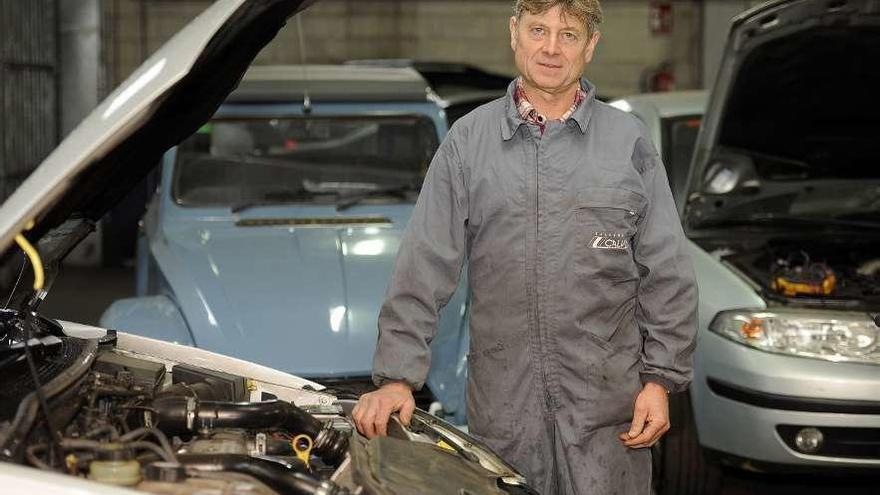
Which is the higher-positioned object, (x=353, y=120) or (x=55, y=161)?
(x=55, y=161)

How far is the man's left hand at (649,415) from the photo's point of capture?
3047 millimetres

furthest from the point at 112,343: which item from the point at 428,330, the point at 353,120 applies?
the point at 353,120

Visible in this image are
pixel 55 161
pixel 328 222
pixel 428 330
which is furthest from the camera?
pixel 328 222

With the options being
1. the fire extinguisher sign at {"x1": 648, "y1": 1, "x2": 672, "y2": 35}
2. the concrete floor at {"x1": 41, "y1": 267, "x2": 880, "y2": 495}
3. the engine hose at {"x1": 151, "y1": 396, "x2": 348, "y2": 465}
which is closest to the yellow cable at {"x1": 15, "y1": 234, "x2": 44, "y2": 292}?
the engine hose at {"x1": 151, "y1": 396, "x2": 348, "y2": 465}

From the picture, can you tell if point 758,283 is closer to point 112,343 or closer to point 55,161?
point 112,343

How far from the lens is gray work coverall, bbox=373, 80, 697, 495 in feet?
9.93

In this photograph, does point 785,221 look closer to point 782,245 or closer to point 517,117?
point 782,245

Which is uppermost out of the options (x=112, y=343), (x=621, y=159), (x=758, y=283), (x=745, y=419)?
(x=621, y=159)

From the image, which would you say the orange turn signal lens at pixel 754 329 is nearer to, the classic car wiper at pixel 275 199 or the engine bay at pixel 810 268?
the engine bay at pixel 810 268

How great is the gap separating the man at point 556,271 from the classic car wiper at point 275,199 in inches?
110

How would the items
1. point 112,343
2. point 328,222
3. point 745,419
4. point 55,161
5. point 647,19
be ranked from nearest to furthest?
point 55,161
point 112,343
point 745,419
point 328,222
point 647,19

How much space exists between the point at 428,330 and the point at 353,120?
3.11m

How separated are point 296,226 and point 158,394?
275 centimetres

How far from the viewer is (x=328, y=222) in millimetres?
5652
